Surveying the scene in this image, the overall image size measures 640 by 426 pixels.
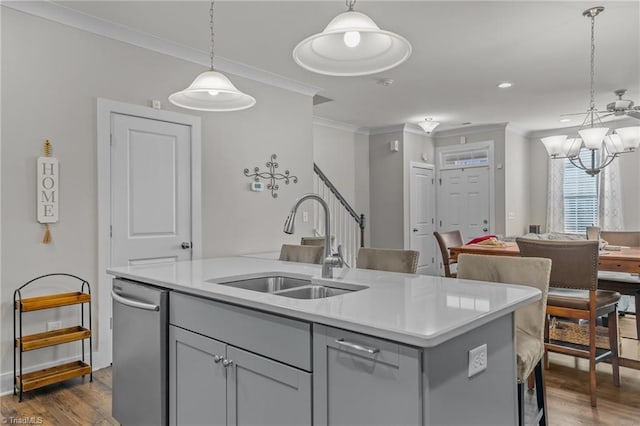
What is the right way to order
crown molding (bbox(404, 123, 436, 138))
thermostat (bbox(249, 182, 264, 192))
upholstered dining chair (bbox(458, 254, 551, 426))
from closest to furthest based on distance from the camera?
upholstered dining chair (bbox(458, 254, 551, 426)) < thermostat (bbox(249, 182, 264, 192)) < crown molding (bbox(404, 123, 436, 138))

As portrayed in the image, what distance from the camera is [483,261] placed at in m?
2.10

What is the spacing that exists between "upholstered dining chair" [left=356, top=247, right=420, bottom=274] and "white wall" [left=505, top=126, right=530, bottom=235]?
5.40 m

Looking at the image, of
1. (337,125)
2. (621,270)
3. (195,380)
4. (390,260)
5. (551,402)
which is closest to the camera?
(195,380)

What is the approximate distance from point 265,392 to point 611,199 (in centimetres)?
750

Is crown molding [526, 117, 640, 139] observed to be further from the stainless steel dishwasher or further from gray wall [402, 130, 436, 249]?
the stainless steel dishwasher

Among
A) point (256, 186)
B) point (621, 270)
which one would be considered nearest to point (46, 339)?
point (256, 186)

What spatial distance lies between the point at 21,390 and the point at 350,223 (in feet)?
14.7

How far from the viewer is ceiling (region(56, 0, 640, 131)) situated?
3.11 metres

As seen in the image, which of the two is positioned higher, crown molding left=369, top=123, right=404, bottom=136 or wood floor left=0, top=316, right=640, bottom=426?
crown molding left=369, top=123, right=404, bottom=136

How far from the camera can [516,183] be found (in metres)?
7.60

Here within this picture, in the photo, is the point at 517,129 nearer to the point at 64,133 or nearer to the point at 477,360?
the point at 64,133

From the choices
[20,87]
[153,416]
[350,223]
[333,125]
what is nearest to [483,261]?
[153,416]

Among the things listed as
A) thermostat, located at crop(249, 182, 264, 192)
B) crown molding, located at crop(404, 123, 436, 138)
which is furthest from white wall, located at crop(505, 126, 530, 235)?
thermostat, located at crop(249, 182, 264, 192)

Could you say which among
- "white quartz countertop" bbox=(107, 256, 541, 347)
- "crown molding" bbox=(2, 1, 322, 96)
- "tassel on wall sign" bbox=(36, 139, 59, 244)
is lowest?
"white quartz countertop" bbox=(107, 256, 541, 347)
